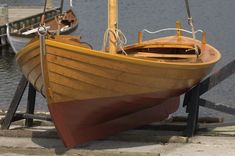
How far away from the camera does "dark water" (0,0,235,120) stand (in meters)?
19.1

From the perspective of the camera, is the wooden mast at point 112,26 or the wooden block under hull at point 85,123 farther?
the wooden mast at point 112,26

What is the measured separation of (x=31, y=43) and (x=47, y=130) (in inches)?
87.2

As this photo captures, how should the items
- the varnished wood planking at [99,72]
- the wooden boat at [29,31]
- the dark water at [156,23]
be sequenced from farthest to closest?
the wooden boat at [29,31] < the dark water at [156,23] < the varnished wood planking at [99,72]

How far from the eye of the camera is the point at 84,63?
27.2 feet

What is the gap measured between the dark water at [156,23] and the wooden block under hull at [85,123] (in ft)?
15.4

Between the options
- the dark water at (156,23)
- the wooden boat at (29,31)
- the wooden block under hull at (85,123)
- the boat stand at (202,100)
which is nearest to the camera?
the wooden block under hull at (85,123)

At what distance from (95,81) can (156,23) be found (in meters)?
33.9

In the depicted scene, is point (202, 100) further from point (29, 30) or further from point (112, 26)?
point (29, 30)

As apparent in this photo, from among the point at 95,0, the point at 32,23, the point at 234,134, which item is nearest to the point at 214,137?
the point at 234,134

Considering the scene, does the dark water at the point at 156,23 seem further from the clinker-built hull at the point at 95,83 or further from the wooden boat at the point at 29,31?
the clinker-built hull at the point at 95,83

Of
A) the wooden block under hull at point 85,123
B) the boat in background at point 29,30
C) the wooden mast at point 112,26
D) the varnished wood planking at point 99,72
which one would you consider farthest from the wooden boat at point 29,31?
the varnished wood planking at point 99,72

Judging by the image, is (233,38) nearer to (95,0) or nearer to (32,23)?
(32,23)

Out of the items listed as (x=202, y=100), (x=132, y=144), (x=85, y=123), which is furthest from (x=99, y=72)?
(x=202, y=100)

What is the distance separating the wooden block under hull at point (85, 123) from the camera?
28.4ft
